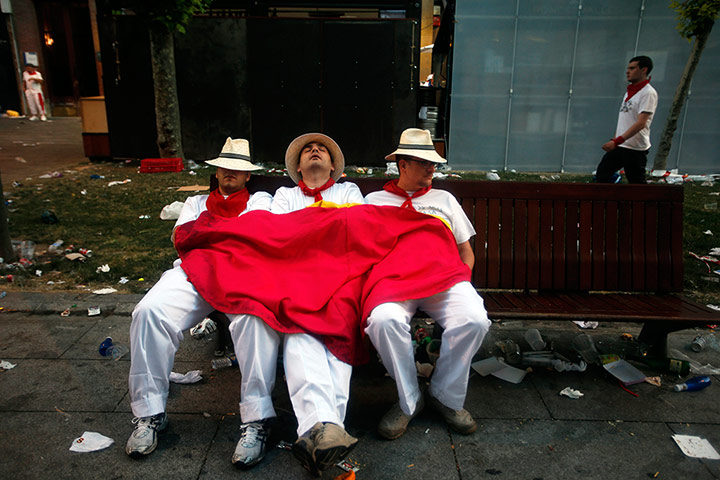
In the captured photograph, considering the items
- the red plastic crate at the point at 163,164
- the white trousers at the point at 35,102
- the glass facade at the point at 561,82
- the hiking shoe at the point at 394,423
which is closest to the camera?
the hiking shoe at the point at 394,423

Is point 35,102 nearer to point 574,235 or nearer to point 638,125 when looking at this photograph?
point 638,125

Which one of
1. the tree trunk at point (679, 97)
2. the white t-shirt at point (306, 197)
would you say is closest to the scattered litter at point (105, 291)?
the white t-shirt at point (306, 197)

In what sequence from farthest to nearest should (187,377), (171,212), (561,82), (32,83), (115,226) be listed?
1. (32,83)
2. (561,82)
3. (171,212)
4. (115,226)
5. (187,377)

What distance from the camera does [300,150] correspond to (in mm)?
3564

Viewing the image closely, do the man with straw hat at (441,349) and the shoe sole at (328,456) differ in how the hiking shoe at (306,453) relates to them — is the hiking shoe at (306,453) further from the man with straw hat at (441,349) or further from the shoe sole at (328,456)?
the man with straw hat at (441,349)

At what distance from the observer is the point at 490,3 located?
34.8ft

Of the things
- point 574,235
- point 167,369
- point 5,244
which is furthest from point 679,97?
point 5,244

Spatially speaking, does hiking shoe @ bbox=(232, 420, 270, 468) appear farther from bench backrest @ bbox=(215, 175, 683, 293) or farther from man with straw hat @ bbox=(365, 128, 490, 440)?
bench backrest @ bbox=(215, 175, 683, 293)

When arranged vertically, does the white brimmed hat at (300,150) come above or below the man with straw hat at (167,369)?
above

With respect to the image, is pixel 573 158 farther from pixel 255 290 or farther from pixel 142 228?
pixel 255 290

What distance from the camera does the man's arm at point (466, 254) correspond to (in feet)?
10.5

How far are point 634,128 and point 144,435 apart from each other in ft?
18.5

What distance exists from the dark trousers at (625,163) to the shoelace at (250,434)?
5184 mm

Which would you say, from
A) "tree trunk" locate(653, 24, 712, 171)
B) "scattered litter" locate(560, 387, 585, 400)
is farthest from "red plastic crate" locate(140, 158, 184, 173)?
"tree trunk" locate(653, 24, 712, 171)
